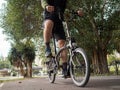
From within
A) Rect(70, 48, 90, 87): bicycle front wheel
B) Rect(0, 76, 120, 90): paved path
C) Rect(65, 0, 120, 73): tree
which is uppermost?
Rect(65, 0, 120, 73): tree

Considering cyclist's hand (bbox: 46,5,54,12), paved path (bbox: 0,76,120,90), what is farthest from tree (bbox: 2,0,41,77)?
cyclist's hand (bbox: 46,5,54,12)

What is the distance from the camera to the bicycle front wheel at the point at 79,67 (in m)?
6.14

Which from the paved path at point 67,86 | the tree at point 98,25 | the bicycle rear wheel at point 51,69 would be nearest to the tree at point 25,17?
the tree at point 98,25

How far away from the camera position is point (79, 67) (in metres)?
6.49

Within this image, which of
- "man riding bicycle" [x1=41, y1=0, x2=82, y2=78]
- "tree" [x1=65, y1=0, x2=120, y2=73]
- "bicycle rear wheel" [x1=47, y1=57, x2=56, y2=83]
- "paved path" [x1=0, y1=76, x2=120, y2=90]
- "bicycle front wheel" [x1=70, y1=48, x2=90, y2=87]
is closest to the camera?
"bicycle front wheel" [x1=70, y1=48, x2=90, y2=87]

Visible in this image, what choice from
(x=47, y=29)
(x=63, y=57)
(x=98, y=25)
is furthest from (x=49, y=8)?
(x=98, y=25)

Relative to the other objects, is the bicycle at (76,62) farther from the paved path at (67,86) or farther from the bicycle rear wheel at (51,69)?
the bicycle rear wheel at (51,69)

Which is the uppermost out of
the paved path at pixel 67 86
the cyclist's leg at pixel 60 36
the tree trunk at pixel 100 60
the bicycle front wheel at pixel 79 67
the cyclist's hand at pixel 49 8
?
the tree trunk at pixel 100 60

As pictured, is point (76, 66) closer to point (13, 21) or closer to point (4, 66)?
point (13, 21)

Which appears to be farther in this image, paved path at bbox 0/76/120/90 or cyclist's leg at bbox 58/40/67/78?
cyclist's leg at bbox 58/40/67/78

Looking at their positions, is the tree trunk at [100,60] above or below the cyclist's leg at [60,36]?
above

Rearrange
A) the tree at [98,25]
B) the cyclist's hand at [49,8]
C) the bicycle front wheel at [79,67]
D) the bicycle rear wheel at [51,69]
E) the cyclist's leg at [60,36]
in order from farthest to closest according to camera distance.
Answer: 1. the tree at [98,25]
2. the bicycle rear wheel at [51,69]
3. the cyclist's leg at [60,36]
4. the cyclist's hand at [49,8]
5. the bicycle front wheel at [79,67]

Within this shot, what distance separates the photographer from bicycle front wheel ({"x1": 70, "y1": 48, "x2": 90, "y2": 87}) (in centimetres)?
614

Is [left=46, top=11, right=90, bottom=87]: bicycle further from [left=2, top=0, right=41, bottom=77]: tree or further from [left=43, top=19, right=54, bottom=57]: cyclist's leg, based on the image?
[left=2, top=0, right=41, bottom=77]: tree
